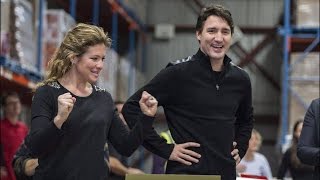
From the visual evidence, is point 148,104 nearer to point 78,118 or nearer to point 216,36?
point 78,118

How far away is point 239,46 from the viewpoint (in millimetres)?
16375

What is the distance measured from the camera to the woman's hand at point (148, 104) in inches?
123

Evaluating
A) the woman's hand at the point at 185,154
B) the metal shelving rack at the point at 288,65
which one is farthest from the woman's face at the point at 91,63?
the metal shelving rack at the point at 288,65

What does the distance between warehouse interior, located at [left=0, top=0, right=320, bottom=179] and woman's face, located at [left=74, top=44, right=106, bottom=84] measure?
6.14m

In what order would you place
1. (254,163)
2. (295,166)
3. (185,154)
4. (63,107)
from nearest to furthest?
(63,107), (185,154), (295,166), (254,163)

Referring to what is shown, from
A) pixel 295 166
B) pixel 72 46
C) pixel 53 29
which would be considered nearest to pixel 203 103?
pixel 72 46

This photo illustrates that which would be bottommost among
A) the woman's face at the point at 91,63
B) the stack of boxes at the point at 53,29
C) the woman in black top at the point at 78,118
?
the stack of boxes at the point at 53,29

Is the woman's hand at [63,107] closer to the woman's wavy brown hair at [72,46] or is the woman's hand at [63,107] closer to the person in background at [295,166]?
the woman's wavy brown hair at [72,46]

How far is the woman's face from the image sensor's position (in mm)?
3197

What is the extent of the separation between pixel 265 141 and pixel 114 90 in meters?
4.08

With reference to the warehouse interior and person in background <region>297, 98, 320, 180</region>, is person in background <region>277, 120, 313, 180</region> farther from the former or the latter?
the warehouse interior

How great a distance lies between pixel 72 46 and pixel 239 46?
1338cm

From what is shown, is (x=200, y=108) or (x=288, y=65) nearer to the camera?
(x=200, y=108)

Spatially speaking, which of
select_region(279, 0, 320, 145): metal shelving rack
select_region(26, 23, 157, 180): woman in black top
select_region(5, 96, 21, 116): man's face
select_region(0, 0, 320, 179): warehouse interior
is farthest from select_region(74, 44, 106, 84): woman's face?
select_region(279, 0, 320, 145): metal shelving rack
